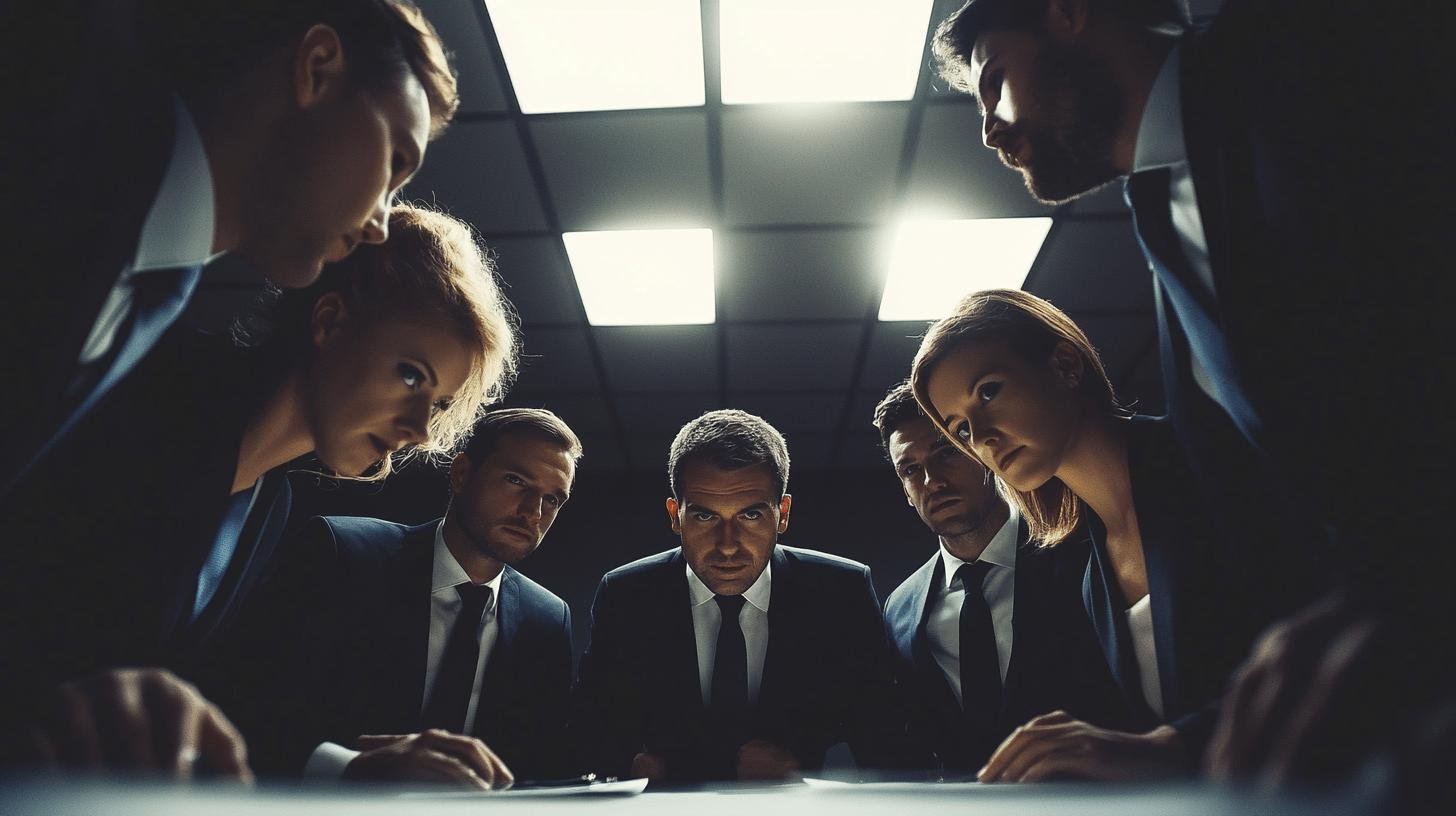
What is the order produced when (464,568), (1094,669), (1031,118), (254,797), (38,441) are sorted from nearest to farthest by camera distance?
(254,797), (38,441), (1031,118), (1094,669), (464,568)

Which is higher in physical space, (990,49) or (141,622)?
(990,49)

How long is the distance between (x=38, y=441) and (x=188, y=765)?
15.6 inches

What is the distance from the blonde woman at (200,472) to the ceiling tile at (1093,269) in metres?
2.46

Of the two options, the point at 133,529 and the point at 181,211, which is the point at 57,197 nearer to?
the point at 181,211

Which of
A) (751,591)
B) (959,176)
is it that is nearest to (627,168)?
(959,176)

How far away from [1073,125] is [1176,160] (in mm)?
244

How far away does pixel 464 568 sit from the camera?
1865mm

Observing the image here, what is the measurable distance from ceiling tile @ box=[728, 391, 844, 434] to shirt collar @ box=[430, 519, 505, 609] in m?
2.51

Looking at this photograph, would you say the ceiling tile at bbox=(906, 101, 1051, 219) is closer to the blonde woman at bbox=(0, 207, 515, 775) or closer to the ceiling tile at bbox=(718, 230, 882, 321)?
the ceiling tile at bbox=(718, 230, 882, 321)

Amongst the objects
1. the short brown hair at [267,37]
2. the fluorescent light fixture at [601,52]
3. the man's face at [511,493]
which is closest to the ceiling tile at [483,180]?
the fluorescent light fixture at [601,52]

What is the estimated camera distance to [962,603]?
71.8 inches

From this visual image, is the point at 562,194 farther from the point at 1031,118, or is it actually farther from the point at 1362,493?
the point at 1362,493

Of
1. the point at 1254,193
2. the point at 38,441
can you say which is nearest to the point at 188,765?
the point at 38,441

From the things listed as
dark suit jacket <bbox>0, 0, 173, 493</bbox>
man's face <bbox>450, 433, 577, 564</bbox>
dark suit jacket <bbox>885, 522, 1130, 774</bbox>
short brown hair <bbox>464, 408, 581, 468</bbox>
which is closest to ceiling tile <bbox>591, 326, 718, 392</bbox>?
short brown hair <bbox>464, 408, 581, 468</bbox>
